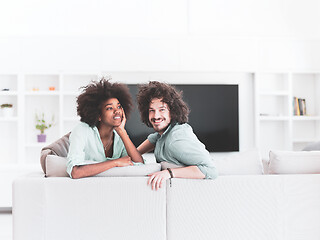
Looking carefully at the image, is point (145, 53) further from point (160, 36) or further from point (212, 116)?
point (212, 116)

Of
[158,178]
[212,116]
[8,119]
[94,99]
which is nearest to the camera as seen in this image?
[158,178]

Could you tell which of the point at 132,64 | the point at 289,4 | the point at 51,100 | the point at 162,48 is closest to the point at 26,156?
the point at 51,100

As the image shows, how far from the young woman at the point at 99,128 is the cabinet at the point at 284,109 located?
3458 millimetres

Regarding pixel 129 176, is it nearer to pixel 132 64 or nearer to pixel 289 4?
pixel 132 64

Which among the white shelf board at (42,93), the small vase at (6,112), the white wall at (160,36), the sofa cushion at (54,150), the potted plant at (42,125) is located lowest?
the sofa cushion at (54,150)

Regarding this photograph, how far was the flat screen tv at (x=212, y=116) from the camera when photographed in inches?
228

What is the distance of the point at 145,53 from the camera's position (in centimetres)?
556

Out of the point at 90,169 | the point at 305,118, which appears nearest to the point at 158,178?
the point at 90,169

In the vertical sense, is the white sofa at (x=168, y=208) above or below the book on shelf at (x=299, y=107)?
below

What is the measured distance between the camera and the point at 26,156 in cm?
573

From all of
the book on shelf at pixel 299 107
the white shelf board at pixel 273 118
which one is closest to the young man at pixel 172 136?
the white shelf board at pixel 273 118

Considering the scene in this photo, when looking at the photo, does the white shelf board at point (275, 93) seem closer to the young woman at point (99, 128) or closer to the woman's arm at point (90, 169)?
the young woman at point (99, 128)

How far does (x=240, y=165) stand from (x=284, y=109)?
12.1 ft

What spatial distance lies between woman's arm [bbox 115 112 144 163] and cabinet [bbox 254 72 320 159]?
3.41m
